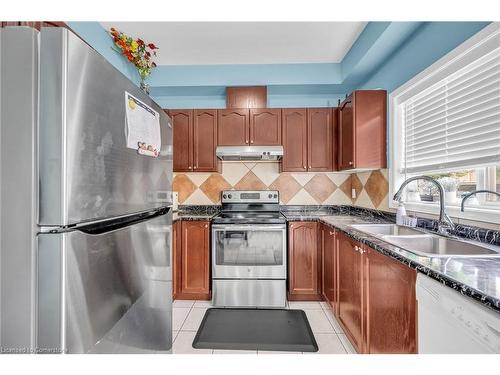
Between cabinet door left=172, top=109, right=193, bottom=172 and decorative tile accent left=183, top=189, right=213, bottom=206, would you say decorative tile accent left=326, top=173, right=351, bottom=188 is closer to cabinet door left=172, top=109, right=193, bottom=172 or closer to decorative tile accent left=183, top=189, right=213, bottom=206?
decorative tile accent left=183, top=189, right=213, bottom=206

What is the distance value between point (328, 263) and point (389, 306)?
109 cm

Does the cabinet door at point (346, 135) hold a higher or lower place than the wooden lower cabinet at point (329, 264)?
higher

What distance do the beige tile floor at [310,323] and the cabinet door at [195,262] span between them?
0.12m

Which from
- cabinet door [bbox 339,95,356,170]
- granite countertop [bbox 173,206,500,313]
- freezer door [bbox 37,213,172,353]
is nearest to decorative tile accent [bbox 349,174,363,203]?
cabinet door [bbox 339,95,356,170]

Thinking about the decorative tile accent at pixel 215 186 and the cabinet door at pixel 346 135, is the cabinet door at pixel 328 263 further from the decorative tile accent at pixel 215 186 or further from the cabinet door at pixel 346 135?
the decorative tile accent at pixel 215 186

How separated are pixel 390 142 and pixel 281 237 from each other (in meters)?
1.38

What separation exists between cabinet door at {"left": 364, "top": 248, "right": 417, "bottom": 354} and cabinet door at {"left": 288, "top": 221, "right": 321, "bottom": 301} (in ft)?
3.56

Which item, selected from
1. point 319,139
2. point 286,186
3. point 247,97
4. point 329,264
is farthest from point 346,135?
point 329,264

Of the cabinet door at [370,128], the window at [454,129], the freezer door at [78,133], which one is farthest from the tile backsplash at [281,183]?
the freezer door at [78,133]

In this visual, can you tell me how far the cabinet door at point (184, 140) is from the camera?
301 cm

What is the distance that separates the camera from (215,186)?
10.7ft

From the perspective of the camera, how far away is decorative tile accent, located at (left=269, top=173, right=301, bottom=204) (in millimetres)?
3262

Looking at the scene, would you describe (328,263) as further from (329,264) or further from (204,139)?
(204,139)

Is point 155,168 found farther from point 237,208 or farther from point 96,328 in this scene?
point 237,208
